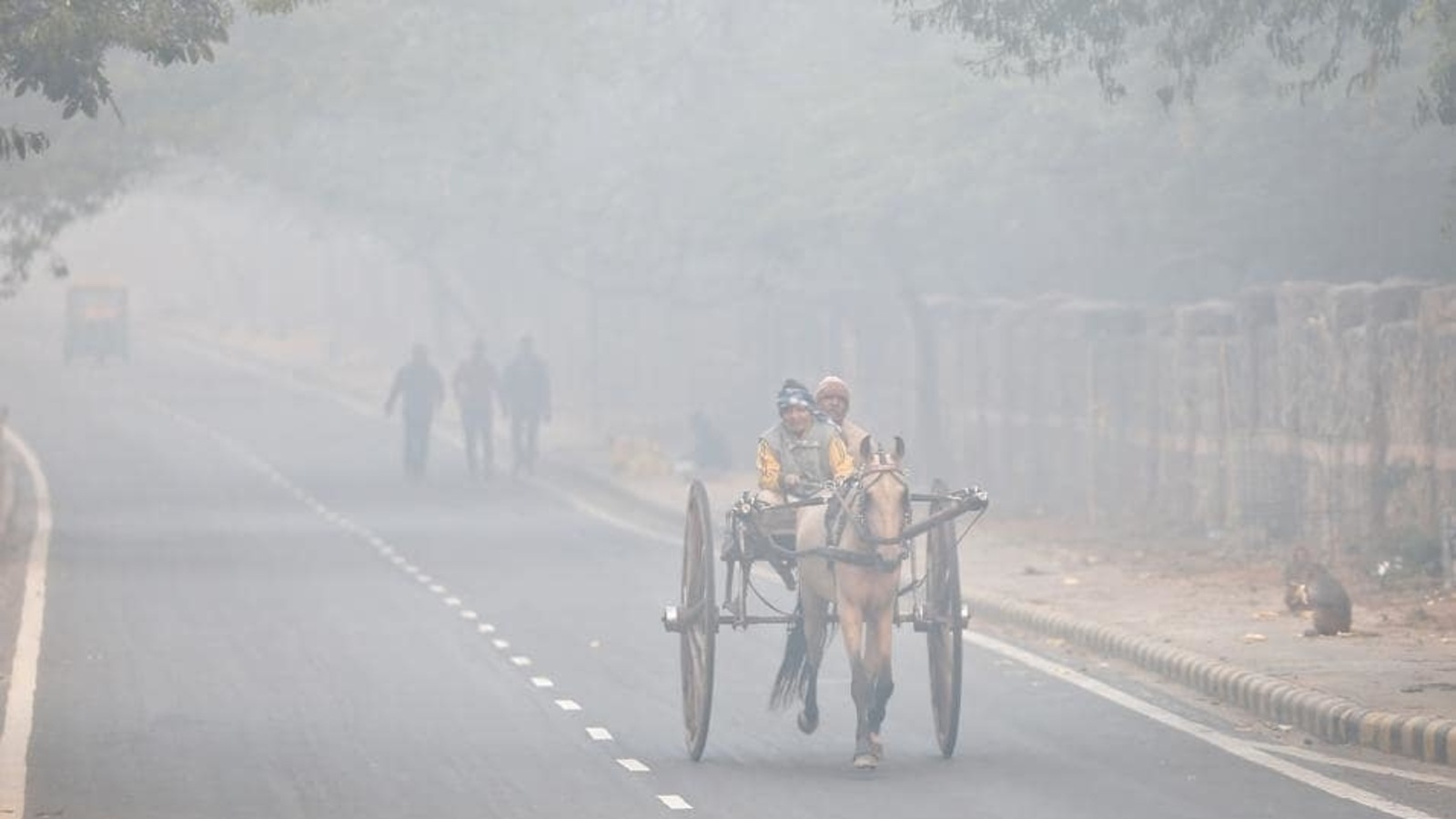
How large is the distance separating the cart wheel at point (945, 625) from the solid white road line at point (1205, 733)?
161cm

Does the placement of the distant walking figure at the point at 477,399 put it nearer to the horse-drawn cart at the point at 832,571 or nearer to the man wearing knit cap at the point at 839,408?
the man wearing knit cap at the point at 839,408

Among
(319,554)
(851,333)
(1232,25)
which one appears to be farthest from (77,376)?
(1232,25)

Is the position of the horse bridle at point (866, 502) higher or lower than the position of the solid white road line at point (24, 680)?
higher

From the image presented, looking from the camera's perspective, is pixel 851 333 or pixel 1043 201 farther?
pixel 851 333

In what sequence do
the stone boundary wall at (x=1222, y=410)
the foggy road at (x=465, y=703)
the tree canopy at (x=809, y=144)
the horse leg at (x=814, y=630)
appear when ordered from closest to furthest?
the foggy road at (x=465, y=703)
the horse leg at (x=814, y=630)
the stone boundary wall at (x=1222, y=410)
the tree canopy at (x=809, y=144)

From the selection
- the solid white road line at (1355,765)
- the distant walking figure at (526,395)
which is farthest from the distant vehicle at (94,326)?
the solid white road line at (1355,765)

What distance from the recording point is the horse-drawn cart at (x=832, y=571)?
15.9 meters

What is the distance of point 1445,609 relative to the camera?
23531 mm

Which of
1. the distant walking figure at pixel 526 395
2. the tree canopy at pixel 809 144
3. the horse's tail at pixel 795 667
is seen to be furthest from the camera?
the distant walking figure at pixel 526 395

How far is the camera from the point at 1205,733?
17672 mm

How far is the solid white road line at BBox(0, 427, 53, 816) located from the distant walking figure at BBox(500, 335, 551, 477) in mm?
8767

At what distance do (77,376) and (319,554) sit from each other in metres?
51.7

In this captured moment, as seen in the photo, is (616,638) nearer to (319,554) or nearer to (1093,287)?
(319,554)

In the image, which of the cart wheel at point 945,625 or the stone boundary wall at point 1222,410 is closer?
the cart wheel at point 945,625
